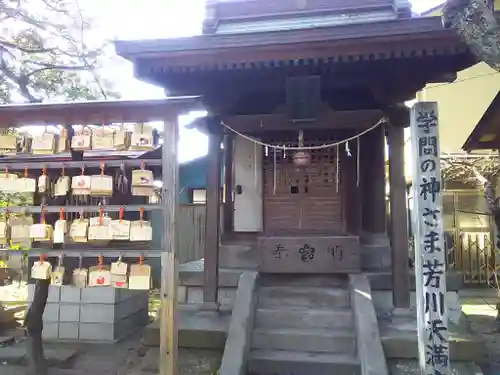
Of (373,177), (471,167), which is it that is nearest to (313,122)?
(373,177)

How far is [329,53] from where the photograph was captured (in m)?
6.78

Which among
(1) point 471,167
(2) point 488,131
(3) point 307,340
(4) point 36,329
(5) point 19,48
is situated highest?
(5) point 19,48

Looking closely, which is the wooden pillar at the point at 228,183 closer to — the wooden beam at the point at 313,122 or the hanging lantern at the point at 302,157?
the wooden beam at the point at 313,122

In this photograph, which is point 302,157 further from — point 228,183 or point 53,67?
point 53,67

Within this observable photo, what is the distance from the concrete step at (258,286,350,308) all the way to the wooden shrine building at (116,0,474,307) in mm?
422

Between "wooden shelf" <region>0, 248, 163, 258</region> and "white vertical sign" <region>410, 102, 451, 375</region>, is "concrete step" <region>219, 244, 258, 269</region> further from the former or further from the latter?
"white vertical sign" <region>410, 102, 451, 375</region>

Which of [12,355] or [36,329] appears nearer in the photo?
[36,329]

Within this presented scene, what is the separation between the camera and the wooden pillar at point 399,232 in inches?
295

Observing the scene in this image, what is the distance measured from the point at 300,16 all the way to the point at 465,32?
5.66m

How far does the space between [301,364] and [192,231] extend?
10142 millimetres

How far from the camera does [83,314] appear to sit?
9492mm

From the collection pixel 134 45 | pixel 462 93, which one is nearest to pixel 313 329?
pixel 134 45

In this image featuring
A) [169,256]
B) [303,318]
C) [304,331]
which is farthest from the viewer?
[303,318]

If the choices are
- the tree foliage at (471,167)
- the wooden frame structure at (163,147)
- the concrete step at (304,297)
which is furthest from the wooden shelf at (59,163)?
the tree foliage at (471,167)
